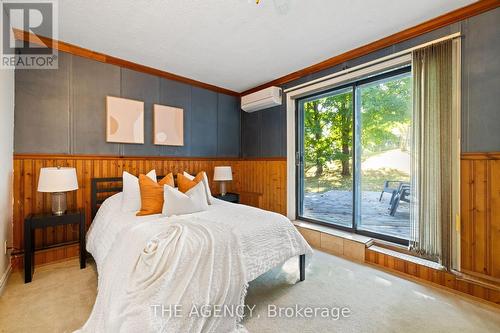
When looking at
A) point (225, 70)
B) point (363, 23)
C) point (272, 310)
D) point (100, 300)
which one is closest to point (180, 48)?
point (225, 70)

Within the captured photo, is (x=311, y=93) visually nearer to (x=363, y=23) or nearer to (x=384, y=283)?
(x=363, y=23)

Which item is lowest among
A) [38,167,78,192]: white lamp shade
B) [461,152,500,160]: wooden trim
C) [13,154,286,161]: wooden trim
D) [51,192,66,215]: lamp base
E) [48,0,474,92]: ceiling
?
[51,192,66,215]: lamp base

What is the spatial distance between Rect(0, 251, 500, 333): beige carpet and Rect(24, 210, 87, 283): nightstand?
0.14 meters

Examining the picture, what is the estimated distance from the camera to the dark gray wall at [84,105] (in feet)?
8.43

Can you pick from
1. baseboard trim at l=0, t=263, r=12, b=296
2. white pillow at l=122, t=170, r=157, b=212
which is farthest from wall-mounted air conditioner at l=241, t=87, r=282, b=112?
baseboard trim at l=0, t=263, r=12, b=296

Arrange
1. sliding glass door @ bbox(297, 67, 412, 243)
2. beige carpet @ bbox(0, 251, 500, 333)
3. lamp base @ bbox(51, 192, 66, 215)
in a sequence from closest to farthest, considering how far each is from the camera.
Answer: beige carpet @ bbox(0, 251, 500, 333)
lamp base @ bbox(51, 192, 66, 215)
sliding glass door @ bbox(297, 67, 412, 243)

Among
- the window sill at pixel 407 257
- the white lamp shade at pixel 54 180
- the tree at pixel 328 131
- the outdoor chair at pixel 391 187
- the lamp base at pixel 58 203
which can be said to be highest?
the tree at pixel 328 131

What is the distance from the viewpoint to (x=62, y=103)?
2.73m

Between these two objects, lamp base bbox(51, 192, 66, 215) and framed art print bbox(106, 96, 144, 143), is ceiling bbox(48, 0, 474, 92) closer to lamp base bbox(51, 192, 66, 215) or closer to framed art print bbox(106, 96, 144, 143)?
framed art print bbox(106, 96, 144, 143)

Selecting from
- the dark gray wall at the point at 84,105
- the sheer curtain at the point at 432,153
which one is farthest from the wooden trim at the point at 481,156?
the dark gray wall at the point at 84,105

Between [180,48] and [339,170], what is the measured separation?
273 cm

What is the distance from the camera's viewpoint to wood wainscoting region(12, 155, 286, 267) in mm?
2533

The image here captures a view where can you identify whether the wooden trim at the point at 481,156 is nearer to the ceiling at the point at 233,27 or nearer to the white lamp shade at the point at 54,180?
the ceiling at the point at 233,27

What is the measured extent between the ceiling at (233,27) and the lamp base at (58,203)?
1794mm
